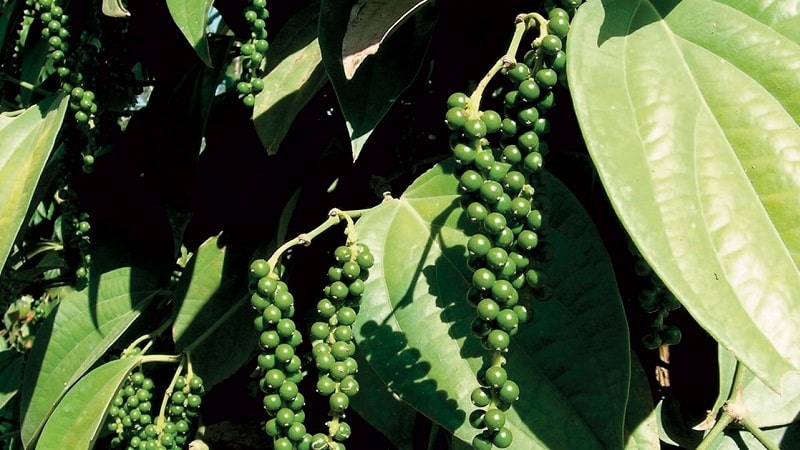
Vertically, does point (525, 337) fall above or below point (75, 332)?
above

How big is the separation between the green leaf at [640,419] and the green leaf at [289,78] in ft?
1.22

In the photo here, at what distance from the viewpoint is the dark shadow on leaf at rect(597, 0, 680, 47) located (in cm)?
52

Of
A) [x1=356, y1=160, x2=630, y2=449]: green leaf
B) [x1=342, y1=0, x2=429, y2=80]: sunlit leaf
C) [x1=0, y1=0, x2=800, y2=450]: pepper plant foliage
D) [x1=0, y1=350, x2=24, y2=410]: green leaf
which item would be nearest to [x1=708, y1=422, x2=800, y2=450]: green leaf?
[x1=0, y1=0, x2=800, y2=450]: pepper plant foliage

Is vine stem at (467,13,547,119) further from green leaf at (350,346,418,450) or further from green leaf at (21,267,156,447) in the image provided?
green leaf at (21,267,156,447)

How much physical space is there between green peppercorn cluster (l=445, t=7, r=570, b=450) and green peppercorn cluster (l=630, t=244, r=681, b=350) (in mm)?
77

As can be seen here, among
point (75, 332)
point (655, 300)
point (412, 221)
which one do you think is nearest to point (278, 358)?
point (412, 221)

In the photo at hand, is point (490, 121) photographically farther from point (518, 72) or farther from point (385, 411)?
point (385, 411)

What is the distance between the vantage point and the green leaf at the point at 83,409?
31.0 inches

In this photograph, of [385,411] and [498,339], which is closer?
[498,339]

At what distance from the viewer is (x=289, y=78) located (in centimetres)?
76

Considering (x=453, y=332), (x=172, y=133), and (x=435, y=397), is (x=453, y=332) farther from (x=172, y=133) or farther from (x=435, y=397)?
(x=172, y=133)

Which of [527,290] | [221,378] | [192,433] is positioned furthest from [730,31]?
[192,433]

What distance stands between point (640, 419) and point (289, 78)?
0.44m

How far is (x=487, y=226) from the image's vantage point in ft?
1.47
